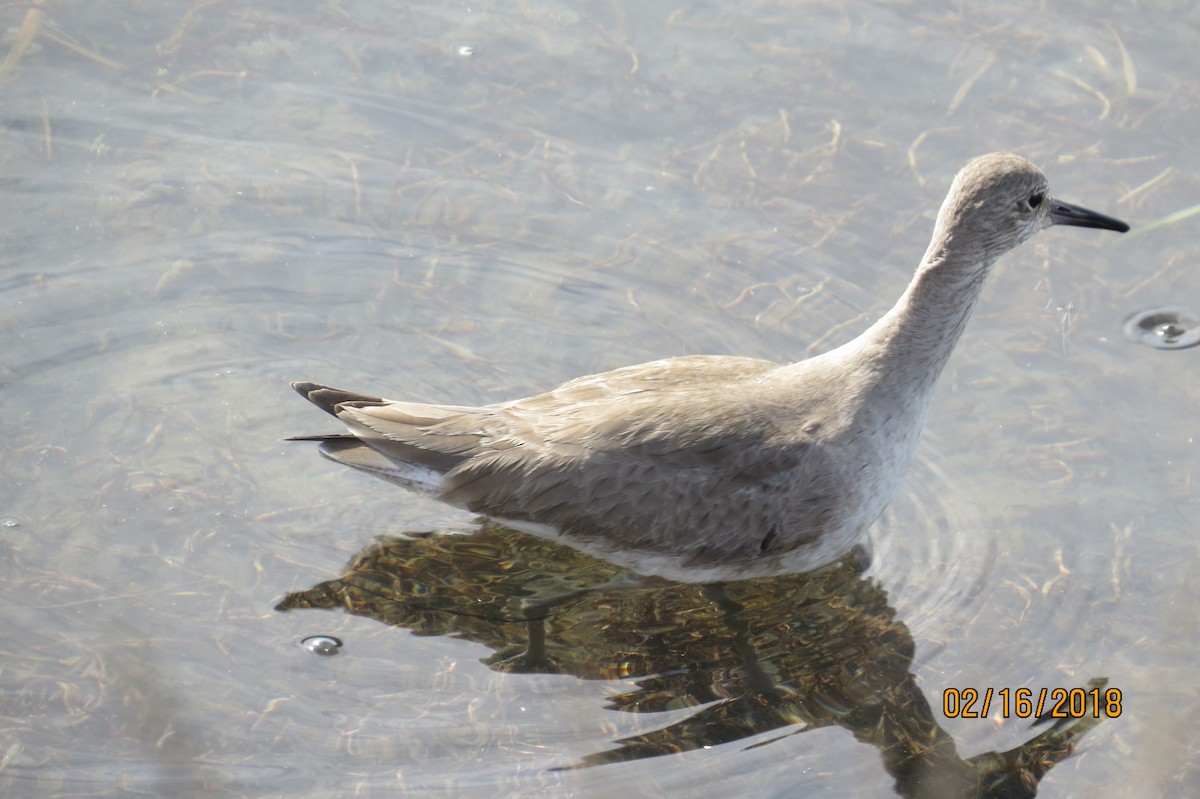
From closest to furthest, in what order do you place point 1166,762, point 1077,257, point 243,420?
point 1166,762 < point 243,420 < point 1077,257

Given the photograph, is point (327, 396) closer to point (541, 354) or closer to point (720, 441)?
point (541, 354)

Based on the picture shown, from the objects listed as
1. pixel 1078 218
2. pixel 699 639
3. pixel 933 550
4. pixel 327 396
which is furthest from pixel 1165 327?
pixel 327 396

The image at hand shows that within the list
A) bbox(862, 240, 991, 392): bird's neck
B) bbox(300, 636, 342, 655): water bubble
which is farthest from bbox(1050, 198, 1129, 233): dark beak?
bbox(300, 636, 342, 655): water bubble

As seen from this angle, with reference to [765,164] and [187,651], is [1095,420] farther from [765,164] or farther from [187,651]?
[187,651]

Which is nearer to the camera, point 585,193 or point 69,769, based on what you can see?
point 69,769

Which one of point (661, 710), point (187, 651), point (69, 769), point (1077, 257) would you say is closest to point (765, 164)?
point (1077, 257)

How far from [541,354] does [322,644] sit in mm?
1994

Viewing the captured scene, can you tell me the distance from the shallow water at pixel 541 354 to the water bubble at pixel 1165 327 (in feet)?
0.23

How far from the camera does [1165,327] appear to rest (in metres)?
7.33

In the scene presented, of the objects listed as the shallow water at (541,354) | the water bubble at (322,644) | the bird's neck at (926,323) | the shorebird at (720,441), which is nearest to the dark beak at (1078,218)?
the shorebird at (720,441)

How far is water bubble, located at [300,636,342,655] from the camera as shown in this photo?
584cm

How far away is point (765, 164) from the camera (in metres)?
8.27

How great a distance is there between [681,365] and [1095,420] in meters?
2.14

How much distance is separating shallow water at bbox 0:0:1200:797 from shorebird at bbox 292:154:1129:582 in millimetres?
441
